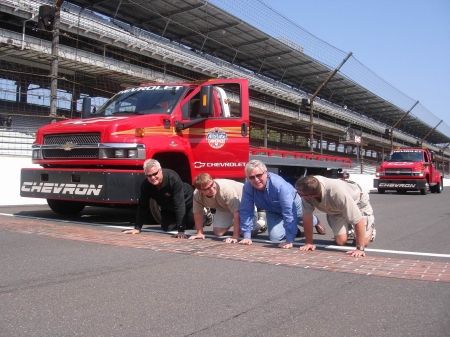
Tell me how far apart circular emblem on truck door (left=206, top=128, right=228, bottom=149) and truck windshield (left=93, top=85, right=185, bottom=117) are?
90 centimetres

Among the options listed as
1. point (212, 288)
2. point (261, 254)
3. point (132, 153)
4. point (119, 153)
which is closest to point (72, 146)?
point (119, 153)

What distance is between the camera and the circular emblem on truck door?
9078 millimetres

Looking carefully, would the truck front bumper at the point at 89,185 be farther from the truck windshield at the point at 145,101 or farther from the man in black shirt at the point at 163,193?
the truck windshield at the point at 145,101

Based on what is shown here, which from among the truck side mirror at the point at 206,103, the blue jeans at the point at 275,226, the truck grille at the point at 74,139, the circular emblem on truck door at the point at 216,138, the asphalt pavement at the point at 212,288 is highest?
the truck side mirror at the point at 206,103

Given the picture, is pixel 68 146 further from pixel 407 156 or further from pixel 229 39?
pixel 229 39

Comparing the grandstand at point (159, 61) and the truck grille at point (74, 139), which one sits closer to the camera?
the truck grille at point (74, 139)

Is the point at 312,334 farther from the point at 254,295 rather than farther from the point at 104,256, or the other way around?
the point at 104,256

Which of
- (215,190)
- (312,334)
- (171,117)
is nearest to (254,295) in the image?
(312,334)

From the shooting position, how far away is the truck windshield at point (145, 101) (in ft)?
28.6

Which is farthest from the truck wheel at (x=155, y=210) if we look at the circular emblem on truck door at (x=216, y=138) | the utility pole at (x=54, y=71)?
the utility pole at (x=54, y=71)

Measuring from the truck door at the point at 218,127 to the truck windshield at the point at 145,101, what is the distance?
0.27 m

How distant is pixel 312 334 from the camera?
309cm

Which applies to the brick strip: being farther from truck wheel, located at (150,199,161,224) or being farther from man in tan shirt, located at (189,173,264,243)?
truck wheel, located at (150,199,161,224)

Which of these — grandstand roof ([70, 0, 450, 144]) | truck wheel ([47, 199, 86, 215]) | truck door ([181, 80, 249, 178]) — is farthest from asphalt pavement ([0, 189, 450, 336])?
grandstand roof ([70, 0, 450, 144])
